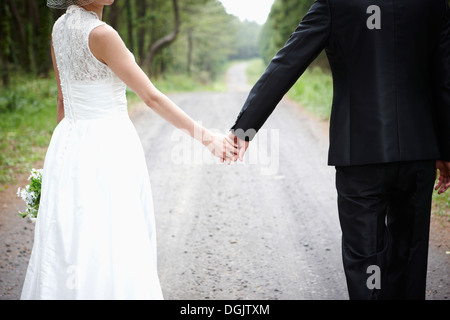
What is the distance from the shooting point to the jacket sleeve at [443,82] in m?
2.33

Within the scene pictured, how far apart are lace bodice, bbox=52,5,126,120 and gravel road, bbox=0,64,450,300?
6.37ft

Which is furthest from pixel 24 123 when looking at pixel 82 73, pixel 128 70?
pixel 128 70

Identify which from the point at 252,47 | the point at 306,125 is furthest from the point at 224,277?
the point at 252,47

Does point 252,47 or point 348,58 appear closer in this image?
point 348,58

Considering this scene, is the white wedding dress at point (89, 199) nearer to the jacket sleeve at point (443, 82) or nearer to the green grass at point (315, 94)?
the jacket sleeve at point (443, 82)

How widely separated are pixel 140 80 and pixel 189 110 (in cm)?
1085

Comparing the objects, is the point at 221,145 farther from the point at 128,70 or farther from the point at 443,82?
the point at 443,82

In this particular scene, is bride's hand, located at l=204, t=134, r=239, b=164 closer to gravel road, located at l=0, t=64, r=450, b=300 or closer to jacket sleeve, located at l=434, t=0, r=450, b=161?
jacket sleeve, located at l=434, t=0, r=450, b=161

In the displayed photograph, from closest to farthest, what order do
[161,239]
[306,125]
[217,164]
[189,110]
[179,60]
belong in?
[161,239] → [217,164] → [306,125] → [189,110] → [179,60]

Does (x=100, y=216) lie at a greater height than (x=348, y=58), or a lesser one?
lesser

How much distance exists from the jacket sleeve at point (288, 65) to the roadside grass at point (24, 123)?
5.17m

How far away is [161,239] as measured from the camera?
4.94m

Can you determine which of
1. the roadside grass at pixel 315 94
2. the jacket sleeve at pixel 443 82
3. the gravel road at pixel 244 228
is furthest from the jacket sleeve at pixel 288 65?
the roadside grass at pixel 315 94

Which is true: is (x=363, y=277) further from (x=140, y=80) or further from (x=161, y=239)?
(x=161, y=239)
